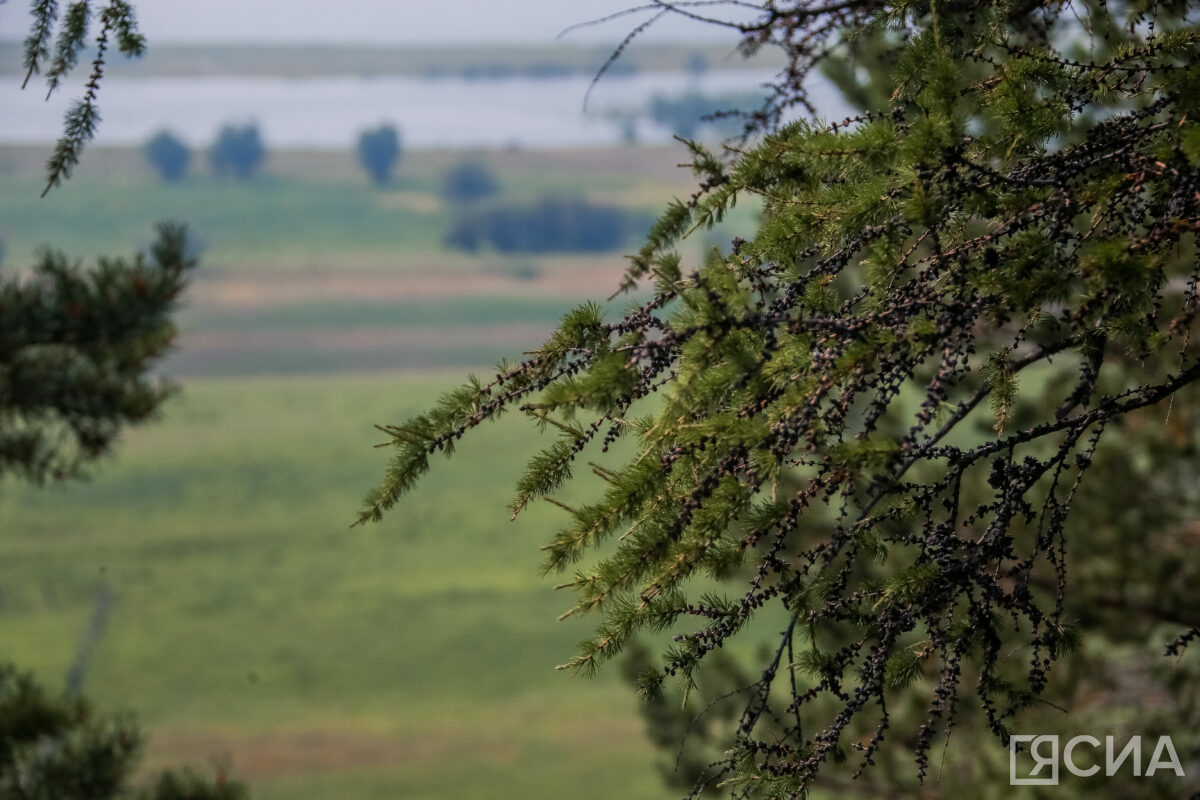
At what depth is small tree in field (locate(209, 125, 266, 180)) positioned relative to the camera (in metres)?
39.6

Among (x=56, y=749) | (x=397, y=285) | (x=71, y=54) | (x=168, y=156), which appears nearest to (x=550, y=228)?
(x=397, y=285)

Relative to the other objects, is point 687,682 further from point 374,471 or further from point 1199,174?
point 374,471

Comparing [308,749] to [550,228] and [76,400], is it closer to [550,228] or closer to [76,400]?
[550,228]

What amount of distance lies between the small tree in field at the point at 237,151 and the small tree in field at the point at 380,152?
3421 millimetres

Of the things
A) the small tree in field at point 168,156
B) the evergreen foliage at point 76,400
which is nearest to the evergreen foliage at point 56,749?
the evergreen foliage at point 76,400

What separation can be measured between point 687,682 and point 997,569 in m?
0.52

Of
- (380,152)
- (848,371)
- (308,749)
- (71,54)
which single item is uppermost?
(380,152)

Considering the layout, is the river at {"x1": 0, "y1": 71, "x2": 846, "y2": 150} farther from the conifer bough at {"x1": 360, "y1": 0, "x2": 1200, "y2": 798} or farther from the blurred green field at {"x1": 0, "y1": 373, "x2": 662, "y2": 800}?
the conifer bough at {"x1": 360, "y1": 0, "x2": 1200, "y2": 798}

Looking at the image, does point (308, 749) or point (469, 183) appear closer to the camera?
point (308, 749)

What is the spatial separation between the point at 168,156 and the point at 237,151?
2.18 m

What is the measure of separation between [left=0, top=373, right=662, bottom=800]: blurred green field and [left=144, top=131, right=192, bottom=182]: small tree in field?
25.2 feet

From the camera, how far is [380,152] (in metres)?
41.4

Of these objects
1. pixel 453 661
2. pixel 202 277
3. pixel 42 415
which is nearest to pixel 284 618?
pixel 453 661

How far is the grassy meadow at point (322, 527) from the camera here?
82.9 feet
